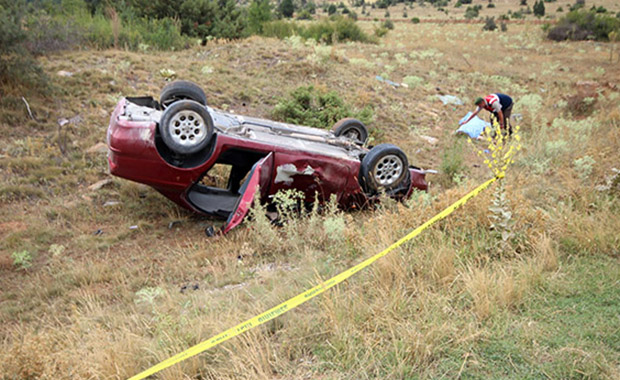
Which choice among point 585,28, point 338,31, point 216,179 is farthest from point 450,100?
point 585,28

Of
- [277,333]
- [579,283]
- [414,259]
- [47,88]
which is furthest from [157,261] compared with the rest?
[47,88]

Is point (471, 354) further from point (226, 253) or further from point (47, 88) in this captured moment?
point (47, 88)

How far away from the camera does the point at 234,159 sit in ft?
21.5

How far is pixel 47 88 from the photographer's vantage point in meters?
9.04

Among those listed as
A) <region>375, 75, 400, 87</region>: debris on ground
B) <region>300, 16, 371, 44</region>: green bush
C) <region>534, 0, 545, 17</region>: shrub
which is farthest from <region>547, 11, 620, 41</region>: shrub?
<region>375, 75, 400, 87</region>: debris on ground

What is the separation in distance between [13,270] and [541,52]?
27.2 meters

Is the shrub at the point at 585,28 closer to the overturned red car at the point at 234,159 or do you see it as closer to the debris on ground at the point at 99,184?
the overturned red car at the point at 234,159

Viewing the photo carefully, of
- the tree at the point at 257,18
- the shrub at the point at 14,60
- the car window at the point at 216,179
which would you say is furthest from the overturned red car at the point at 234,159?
the tree at the point at 257,18

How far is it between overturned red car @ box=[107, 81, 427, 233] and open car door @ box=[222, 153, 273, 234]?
12mm

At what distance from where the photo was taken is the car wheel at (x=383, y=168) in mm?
6082

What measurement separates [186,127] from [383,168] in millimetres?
2764

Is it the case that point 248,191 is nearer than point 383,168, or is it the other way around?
point 248,191

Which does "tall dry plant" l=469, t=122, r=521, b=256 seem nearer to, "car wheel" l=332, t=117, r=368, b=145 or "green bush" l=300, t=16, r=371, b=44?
"car wheel" l=332, t=117, r=368, b=145

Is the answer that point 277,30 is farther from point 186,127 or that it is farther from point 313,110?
point 186,127
